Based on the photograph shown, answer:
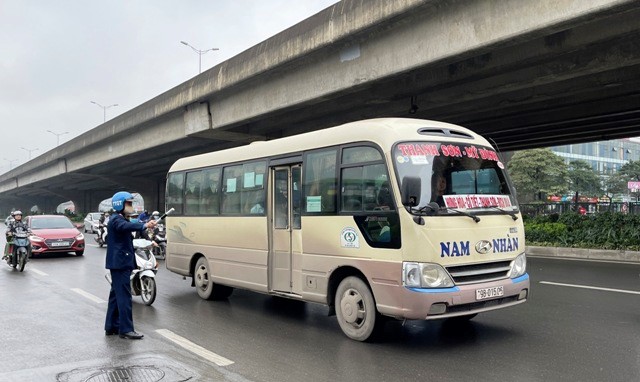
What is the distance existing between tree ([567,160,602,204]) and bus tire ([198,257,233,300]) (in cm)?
5480

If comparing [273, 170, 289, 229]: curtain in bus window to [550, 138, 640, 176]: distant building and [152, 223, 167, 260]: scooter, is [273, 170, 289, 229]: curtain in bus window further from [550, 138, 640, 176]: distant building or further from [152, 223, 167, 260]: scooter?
[550, 138, 640, 176]: distant building

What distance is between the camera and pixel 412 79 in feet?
48.3

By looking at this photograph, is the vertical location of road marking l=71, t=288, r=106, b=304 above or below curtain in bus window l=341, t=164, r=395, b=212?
below

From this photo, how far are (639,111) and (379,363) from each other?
1758 cm

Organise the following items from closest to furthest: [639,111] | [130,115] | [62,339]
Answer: [62,339] < [639,111] < [130,115]

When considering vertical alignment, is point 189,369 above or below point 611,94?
below

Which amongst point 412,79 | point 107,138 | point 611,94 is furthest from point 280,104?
point 107,138

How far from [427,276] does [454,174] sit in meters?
1.31

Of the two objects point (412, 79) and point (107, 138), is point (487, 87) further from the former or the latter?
point (107, 138)

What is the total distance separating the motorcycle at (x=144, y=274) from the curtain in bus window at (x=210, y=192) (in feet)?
3.71

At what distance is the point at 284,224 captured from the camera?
771 centimetres

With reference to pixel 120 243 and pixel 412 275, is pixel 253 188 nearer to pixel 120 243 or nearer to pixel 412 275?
pixel 120 243

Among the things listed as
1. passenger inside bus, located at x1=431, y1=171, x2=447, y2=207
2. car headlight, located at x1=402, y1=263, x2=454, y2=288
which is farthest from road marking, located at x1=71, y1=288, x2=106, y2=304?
passenger inside bus, located at x1=431, y1=171, x2=447, y2=207

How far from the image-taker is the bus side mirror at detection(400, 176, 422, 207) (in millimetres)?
5809
